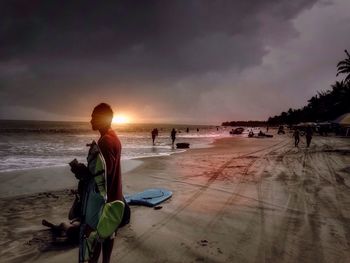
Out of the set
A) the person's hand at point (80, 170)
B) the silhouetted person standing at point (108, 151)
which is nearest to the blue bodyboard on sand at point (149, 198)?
the silhouetted person standing at point (108, 151)

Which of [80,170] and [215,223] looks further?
[215,223]

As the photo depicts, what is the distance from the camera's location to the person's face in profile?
3359 mm

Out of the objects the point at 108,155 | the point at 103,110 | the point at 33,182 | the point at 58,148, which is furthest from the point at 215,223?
the point at 58,148

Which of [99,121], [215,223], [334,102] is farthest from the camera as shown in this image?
[334,102]

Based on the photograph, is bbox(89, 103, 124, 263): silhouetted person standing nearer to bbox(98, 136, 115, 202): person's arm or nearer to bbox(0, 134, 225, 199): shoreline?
bbox(98, 136, 115, 202): person's arm

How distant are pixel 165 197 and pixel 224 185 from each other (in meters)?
2.84

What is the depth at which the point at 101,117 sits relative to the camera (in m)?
3.39

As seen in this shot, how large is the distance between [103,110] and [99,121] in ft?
0.45

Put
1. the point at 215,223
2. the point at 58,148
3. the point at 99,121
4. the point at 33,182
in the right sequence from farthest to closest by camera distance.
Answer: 1. the point at 58,148
2. the point at 33,182
3. the point at 215,223
4. the point at 99,121

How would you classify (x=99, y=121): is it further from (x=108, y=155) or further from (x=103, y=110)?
(x=108, y=155)

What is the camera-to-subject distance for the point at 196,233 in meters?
5.50

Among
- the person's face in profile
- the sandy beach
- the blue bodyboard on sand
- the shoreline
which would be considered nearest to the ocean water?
the shoreline

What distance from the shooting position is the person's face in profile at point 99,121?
3.36m

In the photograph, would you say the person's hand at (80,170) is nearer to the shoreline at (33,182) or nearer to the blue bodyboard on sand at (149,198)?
the blue bodyboard on sand at (149,198)
